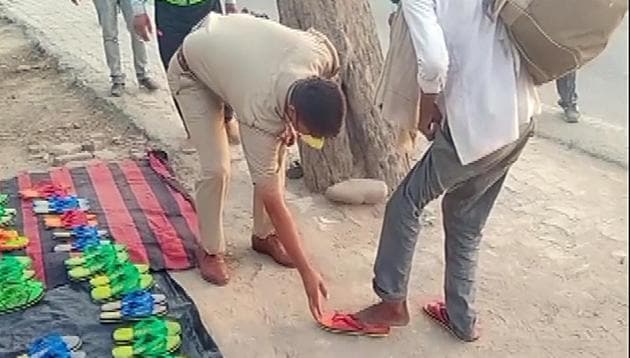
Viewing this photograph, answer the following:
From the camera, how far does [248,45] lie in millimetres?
3266

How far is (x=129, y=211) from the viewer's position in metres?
4.20

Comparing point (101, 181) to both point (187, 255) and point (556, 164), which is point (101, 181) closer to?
point (187, 255)

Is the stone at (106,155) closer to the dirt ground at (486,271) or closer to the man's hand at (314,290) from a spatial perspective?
the dirt ground at (486,271)

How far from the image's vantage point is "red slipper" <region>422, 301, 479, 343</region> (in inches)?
132

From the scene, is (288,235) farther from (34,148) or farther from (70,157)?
(34,148)

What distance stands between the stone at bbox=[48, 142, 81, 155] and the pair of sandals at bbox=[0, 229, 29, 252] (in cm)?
108

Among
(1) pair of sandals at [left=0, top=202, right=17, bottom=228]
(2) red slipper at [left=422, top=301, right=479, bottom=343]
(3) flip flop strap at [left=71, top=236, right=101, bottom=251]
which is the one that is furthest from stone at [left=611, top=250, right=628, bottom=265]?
(1) pair of sandals at [left=0, top=202, right=17, bottom=228]

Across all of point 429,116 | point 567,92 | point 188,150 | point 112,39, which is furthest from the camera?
point 567,92

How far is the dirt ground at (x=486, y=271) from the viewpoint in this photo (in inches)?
131

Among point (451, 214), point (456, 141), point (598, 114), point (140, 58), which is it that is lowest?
point (598, 114)

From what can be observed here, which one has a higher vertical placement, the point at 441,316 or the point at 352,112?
the point at 352,112

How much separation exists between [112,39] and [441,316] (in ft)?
10.2

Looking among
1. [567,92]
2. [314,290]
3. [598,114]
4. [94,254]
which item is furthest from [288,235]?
[598,114]

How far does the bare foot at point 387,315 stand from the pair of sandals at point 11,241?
1.45m
